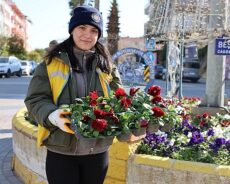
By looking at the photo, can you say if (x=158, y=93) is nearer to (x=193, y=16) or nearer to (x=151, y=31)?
(x=193, y=16)

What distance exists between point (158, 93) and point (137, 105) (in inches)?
8.9

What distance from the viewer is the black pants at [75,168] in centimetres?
266

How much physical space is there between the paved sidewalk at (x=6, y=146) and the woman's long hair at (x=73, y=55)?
287 cm

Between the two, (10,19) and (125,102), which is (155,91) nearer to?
(125,102)

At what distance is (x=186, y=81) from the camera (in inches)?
1355

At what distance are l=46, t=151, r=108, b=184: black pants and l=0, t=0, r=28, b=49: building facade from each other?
6228 centimetres

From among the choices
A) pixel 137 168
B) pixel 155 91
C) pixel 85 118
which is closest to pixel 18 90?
pixel 137 168

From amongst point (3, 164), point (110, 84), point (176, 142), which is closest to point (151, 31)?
point (176, 142)

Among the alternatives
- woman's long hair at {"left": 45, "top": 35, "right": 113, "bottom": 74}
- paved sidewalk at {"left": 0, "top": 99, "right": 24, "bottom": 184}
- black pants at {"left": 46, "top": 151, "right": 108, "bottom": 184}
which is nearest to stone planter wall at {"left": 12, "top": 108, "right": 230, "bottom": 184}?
paved sidewalk at {"left": 0, "top": 99, "right": 24, "bottom": 184}

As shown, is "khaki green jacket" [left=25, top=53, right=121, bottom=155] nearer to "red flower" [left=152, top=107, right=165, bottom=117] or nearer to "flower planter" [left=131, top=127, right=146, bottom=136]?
"flower planter" [left=131, top=127, right=146, bottom=136]

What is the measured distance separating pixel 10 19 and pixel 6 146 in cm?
8273

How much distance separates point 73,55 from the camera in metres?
2.71

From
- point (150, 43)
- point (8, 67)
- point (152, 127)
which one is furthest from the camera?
point (8, 67)

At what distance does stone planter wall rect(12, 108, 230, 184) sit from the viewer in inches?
141
